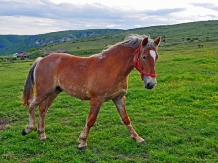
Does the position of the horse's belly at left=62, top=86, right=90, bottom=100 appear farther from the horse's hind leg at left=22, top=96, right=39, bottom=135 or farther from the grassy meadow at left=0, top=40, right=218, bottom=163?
the grassy meadow at left=0, top=40, right=218, bottom=163

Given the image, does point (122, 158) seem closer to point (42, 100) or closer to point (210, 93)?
point (42, 100)

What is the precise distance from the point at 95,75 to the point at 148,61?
55.3 inches

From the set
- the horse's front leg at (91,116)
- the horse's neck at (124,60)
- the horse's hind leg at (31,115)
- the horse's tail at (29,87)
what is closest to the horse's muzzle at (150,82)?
the horse's neck at (124,60)

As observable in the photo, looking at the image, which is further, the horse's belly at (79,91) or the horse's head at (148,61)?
the horse's belly at (79,91)

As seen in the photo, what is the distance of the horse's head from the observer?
559cm

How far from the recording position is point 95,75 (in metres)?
6.32

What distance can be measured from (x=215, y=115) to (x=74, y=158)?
5.26 meters

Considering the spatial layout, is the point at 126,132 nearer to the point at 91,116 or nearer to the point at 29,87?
the point at 91,116

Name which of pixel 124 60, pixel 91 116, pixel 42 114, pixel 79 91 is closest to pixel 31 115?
pixel 42 114

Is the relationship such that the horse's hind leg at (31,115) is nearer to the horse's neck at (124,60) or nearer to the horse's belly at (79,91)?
the horse's belly at (79,91)

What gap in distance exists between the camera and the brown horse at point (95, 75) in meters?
5.78

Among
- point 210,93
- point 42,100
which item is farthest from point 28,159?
point 210,93

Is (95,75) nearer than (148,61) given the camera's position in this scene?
No

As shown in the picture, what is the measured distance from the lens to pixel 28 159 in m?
5.98
